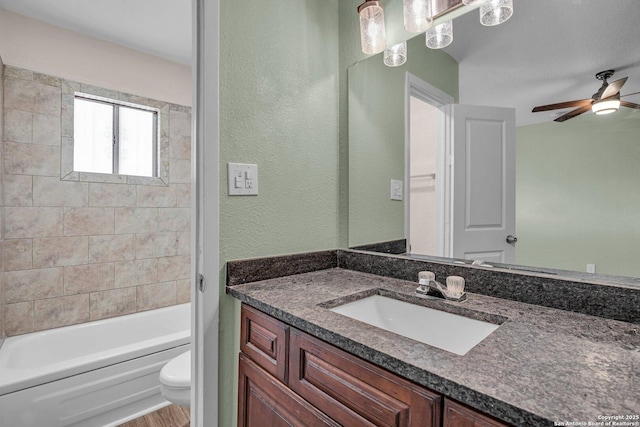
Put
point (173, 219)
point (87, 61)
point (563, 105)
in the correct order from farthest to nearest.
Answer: point (173, 219) < point (87, 61) < point (563, 105)

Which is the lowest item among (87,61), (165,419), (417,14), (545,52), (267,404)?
(165,419)

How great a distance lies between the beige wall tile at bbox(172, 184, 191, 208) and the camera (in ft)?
9.13

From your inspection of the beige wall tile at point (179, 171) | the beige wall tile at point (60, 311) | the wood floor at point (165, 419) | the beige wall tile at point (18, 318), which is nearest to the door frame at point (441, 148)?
the wood floor at point (165, 419)

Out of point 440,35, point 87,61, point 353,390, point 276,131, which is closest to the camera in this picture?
point 353,390

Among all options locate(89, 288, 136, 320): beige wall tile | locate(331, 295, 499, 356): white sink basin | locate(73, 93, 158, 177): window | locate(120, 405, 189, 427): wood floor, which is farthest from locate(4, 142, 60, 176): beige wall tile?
locate(331, 295, 499, 356): white sink basin

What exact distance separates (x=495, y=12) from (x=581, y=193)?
640 mm

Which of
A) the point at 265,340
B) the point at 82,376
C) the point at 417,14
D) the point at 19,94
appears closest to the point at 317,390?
the point at 265,340

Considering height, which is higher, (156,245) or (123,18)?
(123,18)

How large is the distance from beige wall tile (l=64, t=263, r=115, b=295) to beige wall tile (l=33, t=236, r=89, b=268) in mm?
59

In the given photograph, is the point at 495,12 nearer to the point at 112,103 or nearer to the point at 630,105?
the point at 630,105

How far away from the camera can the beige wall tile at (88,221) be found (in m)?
2.24

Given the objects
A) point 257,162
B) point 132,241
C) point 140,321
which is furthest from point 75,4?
point 140,321

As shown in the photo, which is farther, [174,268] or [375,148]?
[174,268]

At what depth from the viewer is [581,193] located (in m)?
0.81
